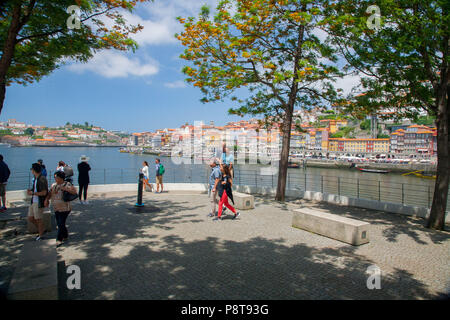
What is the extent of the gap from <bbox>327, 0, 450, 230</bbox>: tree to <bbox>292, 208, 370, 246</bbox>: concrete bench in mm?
2868

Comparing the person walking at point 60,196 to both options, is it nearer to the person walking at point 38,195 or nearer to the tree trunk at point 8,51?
the person walking at point 38,195

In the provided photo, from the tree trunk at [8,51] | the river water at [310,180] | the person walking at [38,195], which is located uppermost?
the tree trunk at [8,51]

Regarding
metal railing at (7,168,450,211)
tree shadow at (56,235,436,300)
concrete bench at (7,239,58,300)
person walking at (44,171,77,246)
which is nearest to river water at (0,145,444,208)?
metal railing at (7,168,450,211)

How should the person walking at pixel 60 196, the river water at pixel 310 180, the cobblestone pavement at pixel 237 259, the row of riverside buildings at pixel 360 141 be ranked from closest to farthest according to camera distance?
the cobblestone pavement at pixel 237 259 < the person walking at pixel 60 196 < the river water at pixel 310 180 < the row of riverside buildings at pixel 360 141

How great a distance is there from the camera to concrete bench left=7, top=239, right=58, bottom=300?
3.24 metres

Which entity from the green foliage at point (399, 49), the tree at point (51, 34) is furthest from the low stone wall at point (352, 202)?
the tree at point (51, 34)

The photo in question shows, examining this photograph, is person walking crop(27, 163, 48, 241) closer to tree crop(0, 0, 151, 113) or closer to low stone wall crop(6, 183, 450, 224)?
tree crop(0, 0, 151, 113)

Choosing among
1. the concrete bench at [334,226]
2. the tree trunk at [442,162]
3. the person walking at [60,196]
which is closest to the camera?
the person walking at [60,196]

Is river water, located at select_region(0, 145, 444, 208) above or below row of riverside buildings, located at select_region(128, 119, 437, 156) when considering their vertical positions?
below

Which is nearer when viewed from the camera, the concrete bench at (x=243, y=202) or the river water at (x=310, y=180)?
the concrete bench at (x=243, y=202)

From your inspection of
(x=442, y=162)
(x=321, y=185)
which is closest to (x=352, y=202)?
(x=321, y=185)

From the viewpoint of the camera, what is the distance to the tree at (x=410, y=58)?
22.8 ft

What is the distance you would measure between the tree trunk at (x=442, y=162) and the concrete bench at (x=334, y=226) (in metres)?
2.72
